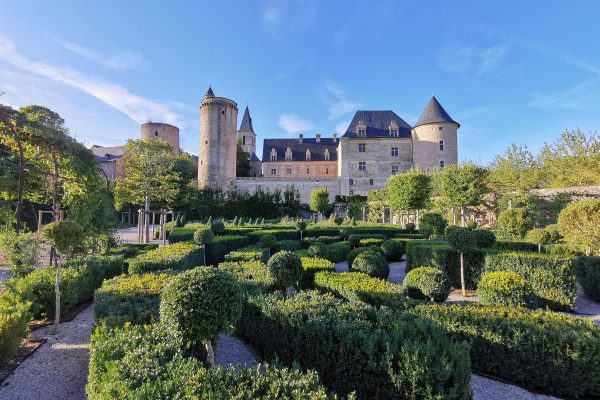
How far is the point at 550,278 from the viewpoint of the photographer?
22.8ft

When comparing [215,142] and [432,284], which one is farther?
[215,142]

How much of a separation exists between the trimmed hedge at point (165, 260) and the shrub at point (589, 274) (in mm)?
10603

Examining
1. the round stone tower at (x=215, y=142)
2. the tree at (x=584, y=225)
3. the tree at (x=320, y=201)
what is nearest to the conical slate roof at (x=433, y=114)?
the tree at (x=320, y=201)

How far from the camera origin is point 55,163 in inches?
289

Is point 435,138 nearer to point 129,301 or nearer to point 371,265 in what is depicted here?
point 371,265

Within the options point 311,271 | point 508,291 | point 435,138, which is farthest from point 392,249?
point 435,138

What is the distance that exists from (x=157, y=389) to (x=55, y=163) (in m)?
7.54

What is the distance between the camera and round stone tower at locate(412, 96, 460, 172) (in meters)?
35.1

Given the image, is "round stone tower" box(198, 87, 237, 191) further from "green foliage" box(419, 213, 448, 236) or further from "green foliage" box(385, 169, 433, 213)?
"green foliage" box(419, 213, 448, 236)

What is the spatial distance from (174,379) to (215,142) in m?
35.5

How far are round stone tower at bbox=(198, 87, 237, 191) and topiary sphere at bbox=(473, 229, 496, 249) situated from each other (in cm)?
3064

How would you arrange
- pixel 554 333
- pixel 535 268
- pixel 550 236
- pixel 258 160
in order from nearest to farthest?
pixel 554 333, pixel 535 268, pixel 550 236, pixel 258 160

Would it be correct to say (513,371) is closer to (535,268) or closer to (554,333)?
(554,333)

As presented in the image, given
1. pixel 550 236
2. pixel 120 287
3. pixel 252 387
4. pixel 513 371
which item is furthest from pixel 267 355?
pixel 550 236
